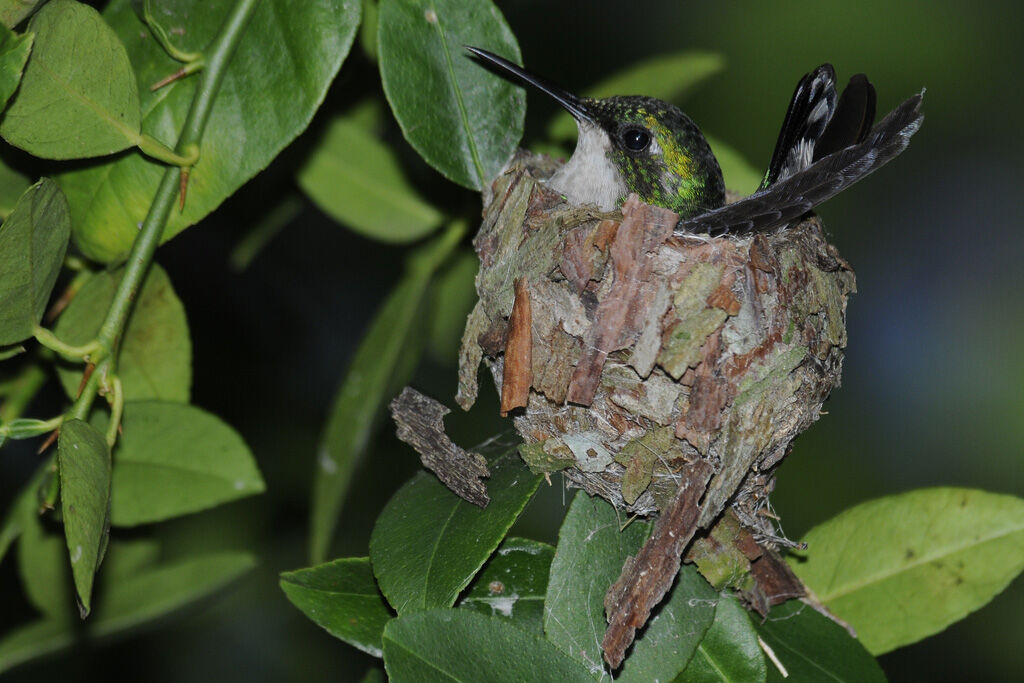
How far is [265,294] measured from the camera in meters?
4.29

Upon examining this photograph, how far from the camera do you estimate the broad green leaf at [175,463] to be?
1899mm

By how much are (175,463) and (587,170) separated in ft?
4.72

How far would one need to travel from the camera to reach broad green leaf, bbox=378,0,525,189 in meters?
1.87

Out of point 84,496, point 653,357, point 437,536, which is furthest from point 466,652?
point 653,357

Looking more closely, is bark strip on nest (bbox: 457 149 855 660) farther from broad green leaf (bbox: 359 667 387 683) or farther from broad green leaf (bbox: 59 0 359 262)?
broad green leaf (bbox: 59 0 359 262)

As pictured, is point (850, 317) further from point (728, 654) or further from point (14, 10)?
point (14, 10)

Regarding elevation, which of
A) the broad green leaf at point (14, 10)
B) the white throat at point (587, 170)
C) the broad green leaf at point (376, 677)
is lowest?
the broad green leaf at point (376, 677)

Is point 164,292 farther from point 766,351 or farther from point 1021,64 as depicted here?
point 1021,64

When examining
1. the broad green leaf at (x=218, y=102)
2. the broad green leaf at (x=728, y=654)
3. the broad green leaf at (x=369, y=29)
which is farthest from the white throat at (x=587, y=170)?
the broad green leaf at (x=728, y=654)

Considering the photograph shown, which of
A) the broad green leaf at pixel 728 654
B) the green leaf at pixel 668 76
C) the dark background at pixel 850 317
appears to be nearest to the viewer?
the broad green leaf at pixel 728 654

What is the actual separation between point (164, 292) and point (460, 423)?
89.2 inches

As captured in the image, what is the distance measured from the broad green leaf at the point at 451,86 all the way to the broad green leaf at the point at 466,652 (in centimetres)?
101

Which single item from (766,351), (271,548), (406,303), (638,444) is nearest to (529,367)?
(638,444)

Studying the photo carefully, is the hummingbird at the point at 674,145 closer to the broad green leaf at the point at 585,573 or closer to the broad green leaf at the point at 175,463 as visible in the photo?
the broad green leaf at the point at 585,573
